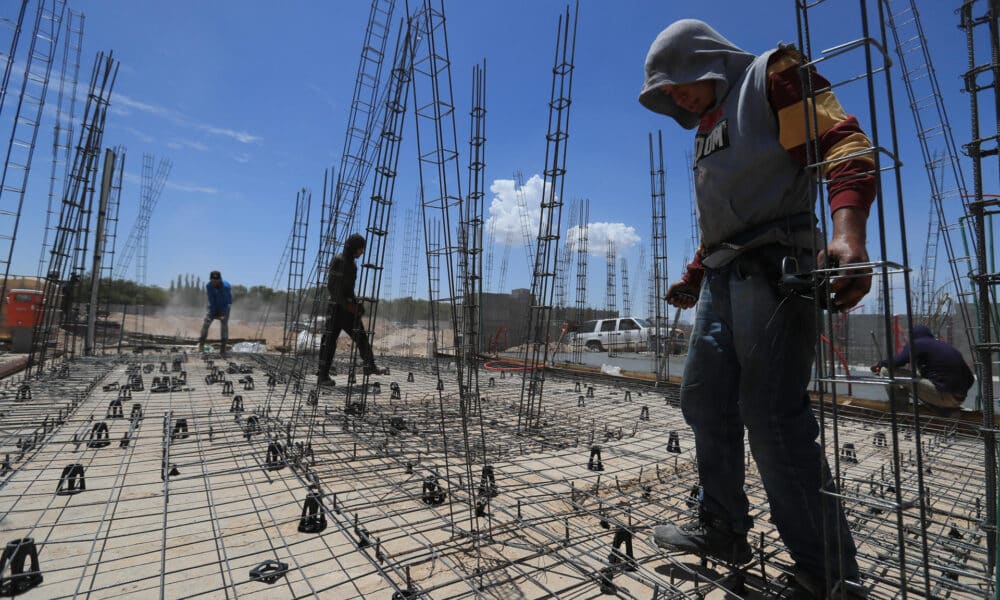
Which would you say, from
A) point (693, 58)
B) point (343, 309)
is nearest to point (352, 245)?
point (343, 309)

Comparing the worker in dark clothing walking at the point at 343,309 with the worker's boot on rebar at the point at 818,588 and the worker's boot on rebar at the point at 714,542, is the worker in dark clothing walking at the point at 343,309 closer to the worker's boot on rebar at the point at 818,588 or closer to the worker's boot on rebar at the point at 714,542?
the worker's boot on rebar at the point at 714,542

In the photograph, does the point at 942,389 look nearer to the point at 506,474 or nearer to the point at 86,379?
the point at 506,474

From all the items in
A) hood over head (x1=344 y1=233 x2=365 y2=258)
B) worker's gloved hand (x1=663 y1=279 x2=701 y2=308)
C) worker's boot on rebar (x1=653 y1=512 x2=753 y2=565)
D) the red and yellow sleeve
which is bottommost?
worker's boot on rebar (x1=653 y1=512 x2=753 y2=565)

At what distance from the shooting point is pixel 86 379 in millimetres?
4578

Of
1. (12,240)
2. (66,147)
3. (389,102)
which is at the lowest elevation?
(12,240)

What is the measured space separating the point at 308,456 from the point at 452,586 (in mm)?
Answer: 1340

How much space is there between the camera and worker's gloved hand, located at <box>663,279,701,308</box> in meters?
1.64

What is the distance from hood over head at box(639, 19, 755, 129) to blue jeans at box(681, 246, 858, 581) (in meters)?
0.53

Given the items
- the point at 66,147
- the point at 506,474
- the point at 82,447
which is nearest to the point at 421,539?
the point at 506,474

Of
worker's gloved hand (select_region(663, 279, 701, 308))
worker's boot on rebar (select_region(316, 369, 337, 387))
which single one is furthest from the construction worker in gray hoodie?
worker's boot on rebar (select_region(316, 369, 337, 387))

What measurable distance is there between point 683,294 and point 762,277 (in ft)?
1.69

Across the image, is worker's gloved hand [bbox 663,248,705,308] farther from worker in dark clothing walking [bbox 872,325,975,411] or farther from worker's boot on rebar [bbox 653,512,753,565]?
worker in dark clothing walking [bbox 872,325,975,411]

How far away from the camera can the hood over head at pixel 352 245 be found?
14.4 ft

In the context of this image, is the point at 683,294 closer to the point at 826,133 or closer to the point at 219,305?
the point at 826,133
